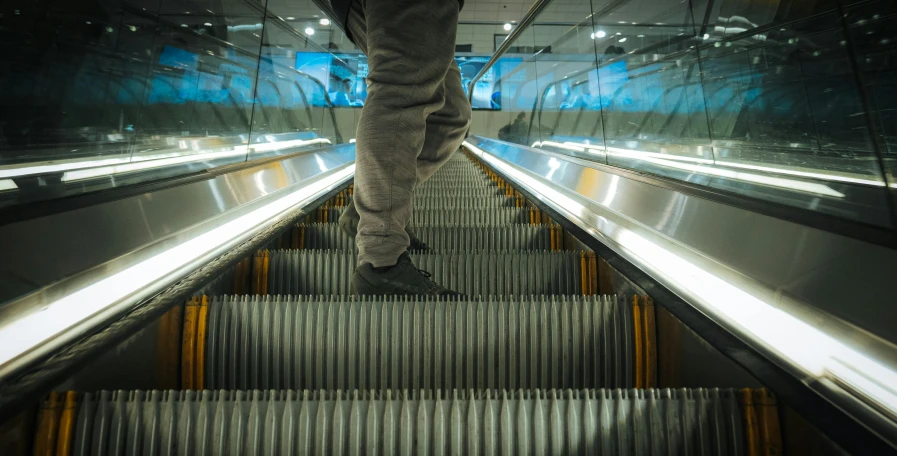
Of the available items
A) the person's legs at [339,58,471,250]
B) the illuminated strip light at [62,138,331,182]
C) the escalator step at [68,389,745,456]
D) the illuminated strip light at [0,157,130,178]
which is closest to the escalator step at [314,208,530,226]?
the illuminated strip light at [62,138,331,182]

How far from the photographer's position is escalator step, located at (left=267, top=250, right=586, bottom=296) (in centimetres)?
205

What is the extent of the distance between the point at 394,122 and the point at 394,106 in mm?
48

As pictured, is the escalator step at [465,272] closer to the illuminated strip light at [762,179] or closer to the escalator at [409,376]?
the escalator at [409,376]

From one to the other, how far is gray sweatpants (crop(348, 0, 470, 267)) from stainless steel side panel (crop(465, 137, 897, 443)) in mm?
756

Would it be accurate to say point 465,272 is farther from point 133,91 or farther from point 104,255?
point 133,91

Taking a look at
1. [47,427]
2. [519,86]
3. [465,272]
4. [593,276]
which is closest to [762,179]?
[593,276]

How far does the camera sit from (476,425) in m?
0.99

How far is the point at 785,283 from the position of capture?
1.00m

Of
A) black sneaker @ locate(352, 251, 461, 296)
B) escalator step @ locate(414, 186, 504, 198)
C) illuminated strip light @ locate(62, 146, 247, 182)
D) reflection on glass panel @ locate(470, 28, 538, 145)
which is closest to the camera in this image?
black sneaker @ locate(352, 251, 461, 296)

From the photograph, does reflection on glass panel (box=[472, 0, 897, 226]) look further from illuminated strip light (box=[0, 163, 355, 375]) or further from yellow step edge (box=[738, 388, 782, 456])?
illuminated strip light (box=[0, 163, 355, 375])

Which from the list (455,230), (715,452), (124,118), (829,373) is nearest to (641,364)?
(715,452)

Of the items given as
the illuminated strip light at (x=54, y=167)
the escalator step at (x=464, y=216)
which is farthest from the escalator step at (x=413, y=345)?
the escalator step at (x=464, y=216)

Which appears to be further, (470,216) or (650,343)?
(470,216)

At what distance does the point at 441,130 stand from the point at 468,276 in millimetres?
591
